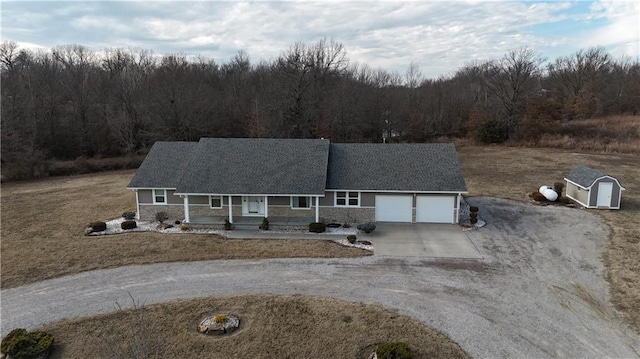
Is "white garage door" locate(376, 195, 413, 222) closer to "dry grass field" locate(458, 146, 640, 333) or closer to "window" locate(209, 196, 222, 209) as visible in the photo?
"dry grass field" locate(458, 146, 640, 333)

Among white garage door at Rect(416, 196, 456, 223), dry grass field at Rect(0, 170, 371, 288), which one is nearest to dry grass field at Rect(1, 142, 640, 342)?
dry grass field at Rect(0, 170, 371, 288)

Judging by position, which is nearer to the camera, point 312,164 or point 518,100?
point 312,164

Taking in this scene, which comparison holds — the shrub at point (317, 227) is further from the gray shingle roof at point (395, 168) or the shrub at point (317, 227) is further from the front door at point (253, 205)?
the front door at point (253, 205)

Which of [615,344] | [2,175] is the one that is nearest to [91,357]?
[615,344]

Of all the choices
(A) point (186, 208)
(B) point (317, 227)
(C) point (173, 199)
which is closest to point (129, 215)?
(C) point (173, 199)

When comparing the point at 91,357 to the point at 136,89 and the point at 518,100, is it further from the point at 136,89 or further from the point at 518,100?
the point at 518,100

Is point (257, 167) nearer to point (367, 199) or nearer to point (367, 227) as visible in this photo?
point (367, 199)
